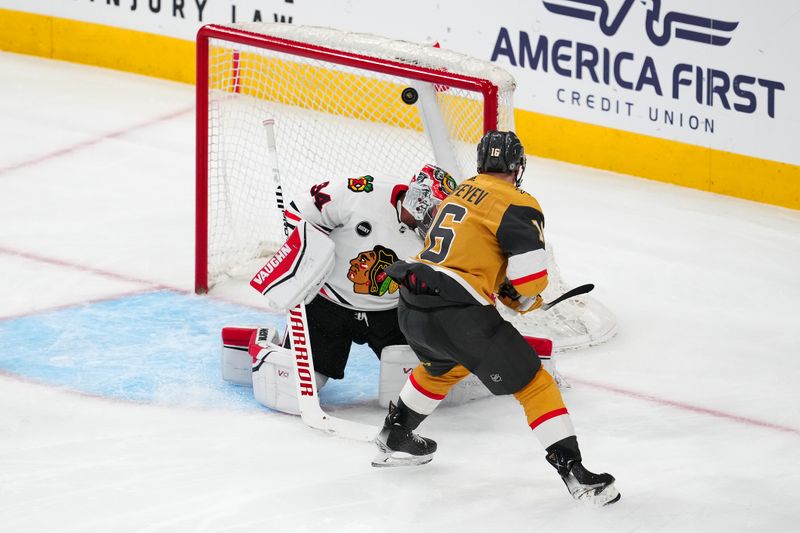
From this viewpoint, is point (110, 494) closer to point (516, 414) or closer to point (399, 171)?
point (516, 414)

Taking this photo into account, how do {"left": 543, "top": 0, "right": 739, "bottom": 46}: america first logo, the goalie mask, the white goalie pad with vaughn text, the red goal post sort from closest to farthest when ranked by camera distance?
the goalie mask
the white goalie pad with vaughn text
the red goal post
{"left": 543, "top": 0, "right": 739, "bottom": 46}: america first logo

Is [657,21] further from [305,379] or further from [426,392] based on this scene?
[426,392]

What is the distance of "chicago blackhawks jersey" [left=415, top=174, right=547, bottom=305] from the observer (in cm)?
354

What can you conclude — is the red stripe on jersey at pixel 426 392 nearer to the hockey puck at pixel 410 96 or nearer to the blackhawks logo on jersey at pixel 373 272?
the blackhawks logo on jersey at pixel 373 272

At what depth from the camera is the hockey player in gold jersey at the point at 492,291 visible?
3.56 meters

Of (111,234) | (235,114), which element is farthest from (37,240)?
(235,114)

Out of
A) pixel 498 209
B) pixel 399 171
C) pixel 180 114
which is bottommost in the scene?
pixel 180 114

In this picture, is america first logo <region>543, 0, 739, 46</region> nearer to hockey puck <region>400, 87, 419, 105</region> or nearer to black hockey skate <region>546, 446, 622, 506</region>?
hockey puck <region>400, 87, 419, 105</region>

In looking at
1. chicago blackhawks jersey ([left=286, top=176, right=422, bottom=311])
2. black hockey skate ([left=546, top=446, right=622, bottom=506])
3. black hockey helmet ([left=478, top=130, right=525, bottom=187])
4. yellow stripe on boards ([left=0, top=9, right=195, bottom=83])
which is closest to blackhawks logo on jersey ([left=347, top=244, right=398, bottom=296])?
chicago blackhawks jersey ([left=286, top=176, right=422, bottom=311])

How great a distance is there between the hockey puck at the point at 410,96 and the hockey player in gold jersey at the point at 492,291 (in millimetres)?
964

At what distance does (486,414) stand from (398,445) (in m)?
0.56

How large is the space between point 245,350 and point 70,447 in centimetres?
69

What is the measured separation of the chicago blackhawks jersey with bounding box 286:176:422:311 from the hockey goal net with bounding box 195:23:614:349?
51 centimetres

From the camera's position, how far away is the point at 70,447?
4.01 m
